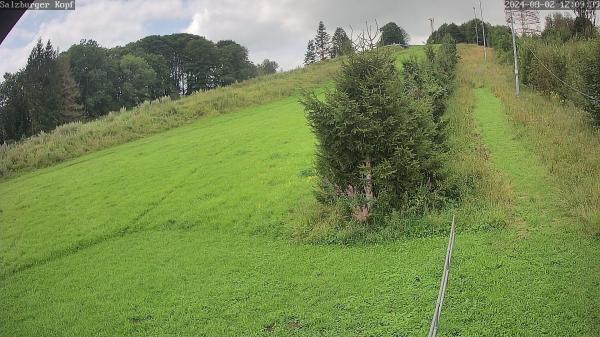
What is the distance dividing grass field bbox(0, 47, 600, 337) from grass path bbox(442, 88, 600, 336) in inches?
1.1

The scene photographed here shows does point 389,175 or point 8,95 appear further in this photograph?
point 8,95

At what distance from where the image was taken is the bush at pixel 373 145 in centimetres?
1083

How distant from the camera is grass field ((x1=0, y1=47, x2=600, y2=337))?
687cm

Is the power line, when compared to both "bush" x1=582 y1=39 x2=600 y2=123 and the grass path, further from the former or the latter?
the grass path

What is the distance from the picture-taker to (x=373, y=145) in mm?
10922

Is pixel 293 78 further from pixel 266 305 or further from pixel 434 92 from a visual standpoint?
pixel 266 305

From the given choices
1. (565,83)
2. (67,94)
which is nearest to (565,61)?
(565,83)

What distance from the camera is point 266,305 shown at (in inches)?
306

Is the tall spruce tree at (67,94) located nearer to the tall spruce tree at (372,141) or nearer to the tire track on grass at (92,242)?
the tire track on grass at (92,242)

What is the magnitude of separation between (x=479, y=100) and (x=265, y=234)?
20258mm

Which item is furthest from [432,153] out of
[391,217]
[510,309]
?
[510,309]

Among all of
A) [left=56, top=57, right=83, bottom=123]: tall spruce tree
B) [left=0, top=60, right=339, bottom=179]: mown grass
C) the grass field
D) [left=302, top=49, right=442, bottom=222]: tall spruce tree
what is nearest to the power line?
the grass field

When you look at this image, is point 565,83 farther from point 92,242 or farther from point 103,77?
point 103,77

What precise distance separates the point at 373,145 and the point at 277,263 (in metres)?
3.69
